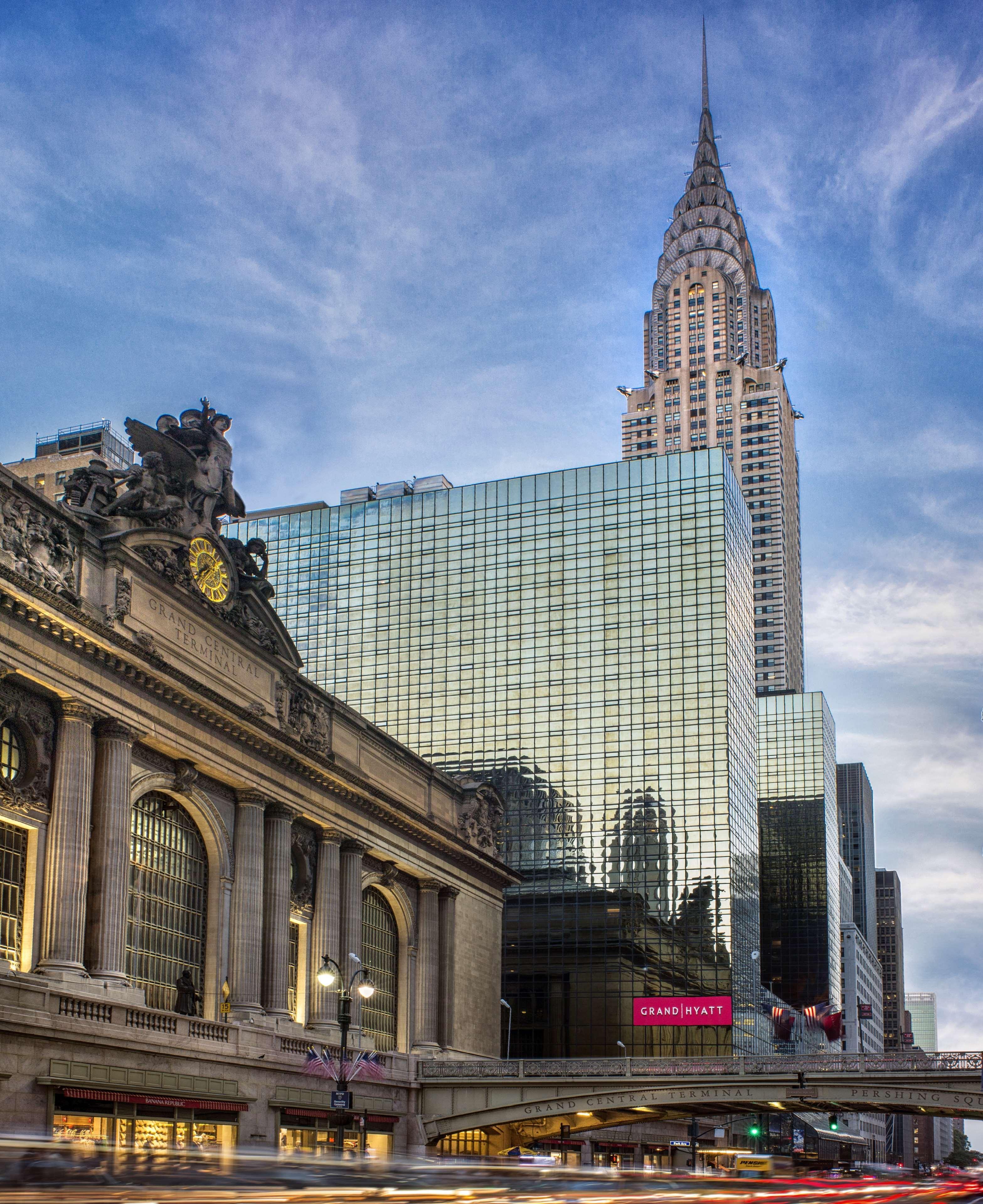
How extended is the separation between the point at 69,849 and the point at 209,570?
15.8m

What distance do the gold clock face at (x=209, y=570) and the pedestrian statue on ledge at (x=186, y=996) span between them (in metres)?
16.2

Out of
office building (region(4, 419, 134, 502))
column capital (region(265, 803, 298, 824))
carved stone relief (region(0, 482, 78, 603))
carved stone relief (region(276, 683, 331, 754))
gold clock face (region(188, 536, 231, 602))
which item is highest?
office building (region(4, 419, 134, 502))

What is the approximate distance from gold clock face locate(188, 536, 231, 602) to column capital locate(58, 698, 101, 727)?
33.7ft

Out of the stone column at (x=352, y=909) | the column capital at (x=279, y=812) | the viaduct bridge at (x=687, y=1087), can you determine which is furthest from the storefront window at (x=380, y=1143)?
the column capital at (x=279, y=812)

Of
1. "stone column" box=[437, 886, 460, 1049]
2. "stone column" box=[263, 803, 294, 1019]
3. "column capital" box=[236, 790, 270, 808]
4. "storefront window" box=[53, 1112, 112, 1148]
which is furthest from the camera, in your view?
"stone column" box=[437, 886, 460, 1049]

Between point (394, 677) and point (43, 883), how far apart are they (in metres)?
86.5

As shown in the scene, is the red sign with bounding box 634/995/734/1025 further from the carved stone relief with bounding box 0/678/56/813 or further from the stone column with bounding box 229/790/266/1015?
the carved stone relief with bounding box 0/678/56/813

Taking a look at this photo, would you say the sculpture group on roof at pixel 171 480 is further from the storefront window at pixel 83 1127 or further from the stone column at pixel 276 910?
A: the storefront window at pixel 83 1127

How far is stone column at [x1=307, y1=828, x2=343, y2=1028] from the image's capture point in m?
71.4

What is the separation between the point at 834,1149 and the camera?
191 meters

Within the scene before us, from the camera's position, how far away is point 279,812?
225ft

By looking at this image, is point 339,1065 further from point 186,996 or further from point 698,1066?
point 698,1066

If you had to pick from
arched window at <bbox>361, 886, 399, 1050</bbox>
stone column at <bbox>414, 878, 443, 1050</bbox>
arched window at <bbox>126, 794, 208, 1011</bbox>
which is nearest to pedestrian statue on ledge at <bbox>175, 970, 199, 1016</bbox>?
arched window at <bbox>126, 794, 208, 1011</bbox>

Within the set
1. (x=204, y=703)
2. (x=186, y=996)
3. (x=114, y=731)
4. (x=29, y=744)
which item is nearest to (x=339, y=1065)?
→ (x=186, y=996)
